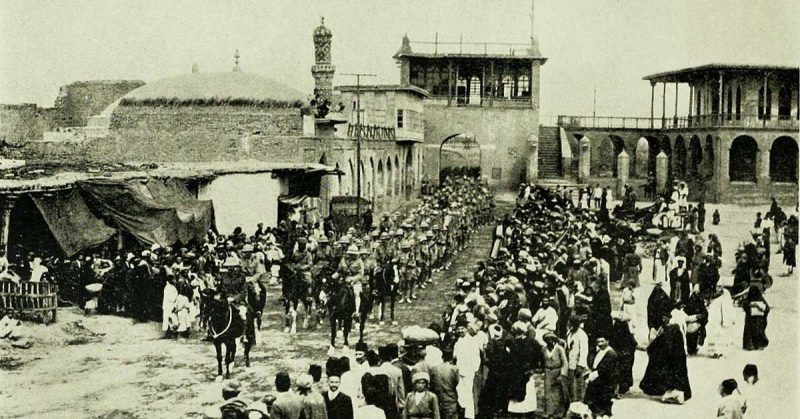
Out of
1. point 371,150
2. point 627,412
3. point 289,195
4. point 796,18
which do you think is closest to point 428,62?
point 371,150

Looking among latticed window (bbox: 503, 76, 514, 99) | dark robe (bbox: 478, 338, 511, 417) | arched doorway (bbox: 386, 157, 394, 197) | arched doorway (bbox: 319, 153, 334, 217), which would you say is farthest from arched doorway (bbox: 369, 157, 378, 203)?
dark robe (bbox: 478, 338, 511, 417)

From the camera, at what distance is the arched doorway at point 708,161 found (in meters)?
46.0

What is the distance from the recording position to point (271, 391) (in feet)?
43.2

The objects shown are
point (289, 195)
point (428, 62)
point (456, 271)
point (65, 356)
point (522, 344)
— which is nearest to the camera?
point (522, 344)

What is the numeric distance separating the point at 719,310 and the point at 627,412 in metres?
4.00

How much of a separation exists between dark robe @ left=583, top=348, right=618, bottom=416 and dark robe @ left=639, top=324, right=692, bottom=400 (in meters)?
1.59

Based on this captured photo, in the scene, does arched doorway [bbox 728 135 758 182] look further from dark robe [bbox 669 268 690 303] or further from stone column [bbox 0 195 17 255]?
stone column [bbox 0 195 17 255]

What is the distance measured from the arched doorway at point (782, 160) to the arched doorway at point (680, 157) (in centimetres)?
545

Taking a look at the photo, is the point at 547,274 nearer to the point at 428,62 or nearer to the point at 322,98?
the point at 322,98

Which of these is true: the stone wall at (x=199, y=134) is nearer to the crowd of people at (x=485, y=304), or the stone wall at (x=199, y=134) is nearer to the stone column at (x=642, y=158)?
the crowd of people at (x=485, y=304)

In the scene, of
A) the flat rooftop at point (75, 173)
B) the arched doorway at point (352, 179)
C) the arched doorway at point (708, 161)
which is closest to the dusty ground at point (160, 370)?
the flat rooftop at point (75, 173)

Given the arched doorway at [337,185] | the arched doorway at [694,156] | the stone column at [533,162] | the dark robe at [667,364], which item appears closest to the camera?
the dark robe at [667,364]

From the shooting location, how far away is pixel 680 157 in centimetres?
5278

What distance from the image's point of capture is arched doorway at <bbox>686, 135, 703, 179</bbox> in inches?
1914
